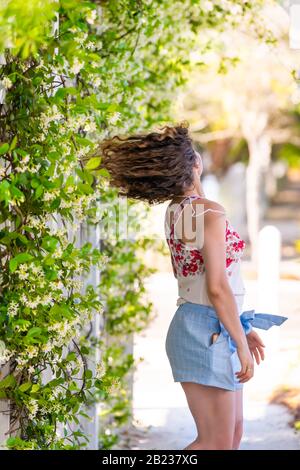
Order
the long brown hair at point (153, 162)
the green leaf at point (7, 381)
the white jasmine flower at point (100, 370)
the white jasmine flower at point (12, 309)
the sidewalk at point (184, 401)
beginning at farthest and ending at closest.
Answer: the sidewalk at point (184, 401)
the long brown hair at point (153, 162)
the white jasmine flower at point (100, 370)
the green leaf at point (7, 381)
the white jasmine flower at point (12, 309)

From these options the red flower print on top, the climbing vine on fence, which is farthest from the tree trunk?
the climbing vine on fence

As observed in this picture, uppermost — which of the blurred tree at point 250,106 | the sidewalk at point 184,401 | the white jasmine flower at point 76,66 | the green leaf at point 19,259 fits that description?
the blurred tree at point 250,106

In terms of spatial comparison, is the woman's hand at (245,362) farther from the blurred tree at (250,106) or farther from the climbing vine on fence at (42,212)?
the blurred tree at (250,106)

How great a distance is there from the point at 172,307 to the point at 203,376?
7.91 metres

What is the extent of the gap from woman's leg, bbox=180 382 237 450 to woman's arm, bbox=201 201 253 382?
0.11m

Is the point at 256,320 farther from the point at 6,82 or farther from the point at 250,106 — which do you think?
the point at 250,106

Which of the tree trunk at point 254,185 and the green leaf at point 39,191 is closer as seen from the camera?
the green leaf at point 39,191

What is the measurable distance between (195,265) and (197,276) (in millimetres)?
38

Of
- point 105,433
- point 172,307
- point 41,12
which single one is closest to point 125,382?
point 105,433

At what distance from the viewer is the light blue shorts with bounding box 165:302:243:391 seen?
3.25 m

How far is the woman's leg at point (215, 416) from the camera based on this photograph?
325 cm

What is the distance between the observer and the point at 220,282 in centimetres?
319

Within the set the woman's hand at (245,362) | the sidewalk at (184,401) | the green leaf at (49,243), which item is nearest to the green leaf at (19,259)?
the green leaf at (49,243)
